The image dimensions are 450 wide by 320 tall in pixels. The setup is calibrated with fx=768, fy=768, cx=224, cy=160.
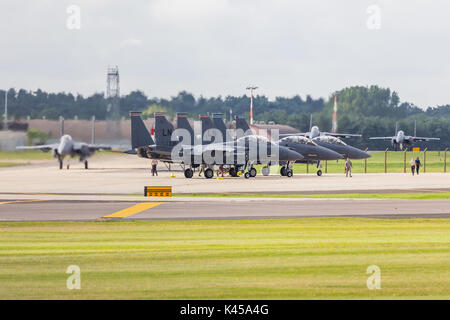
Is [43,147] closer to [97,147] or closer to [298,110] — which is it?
[97,147]

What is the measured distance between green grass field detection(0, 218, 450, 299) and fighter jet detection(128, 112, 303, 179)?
32.0m

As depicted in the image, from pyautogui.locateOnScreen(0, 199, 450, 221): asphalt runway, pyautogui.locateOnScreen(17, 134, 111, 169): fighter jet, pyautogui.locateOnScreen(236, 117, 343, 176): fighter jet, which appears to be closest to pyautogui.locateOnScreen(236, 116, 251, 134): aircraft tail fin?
pyautogui.locateOnScreen(236, 117, 343, 176): fighter jet

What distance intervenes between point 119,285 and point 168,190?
24.5 m

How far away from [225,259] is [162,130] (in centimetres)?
4306

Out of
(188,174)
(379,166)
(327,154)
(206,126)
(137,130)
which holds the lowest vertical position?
(379,166)

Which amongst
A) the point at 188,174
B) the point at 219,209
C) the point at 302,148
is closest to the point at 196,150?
the point at 188,174

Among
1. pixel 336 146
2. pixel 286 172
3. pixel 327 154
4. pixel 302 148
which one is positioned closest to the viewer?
pixel 286 172

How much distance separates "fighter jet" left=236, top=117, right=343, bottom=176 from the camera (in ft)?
209

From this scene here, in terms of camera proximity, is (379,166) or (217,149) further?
(379,166)

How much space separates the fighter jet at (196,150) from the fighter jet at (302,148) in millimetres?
2936

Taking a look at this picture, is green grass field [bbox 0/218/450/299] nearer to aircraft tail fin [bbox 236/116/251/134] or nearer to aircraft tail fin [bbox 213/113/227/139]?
aircraft tail fin [bbox 213/113/227/139]

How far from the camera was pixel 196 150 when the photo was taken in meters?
59.1

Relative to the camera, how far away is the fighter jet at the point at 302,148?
63.8 metres

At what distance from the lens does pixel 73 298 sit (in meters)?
13.4
